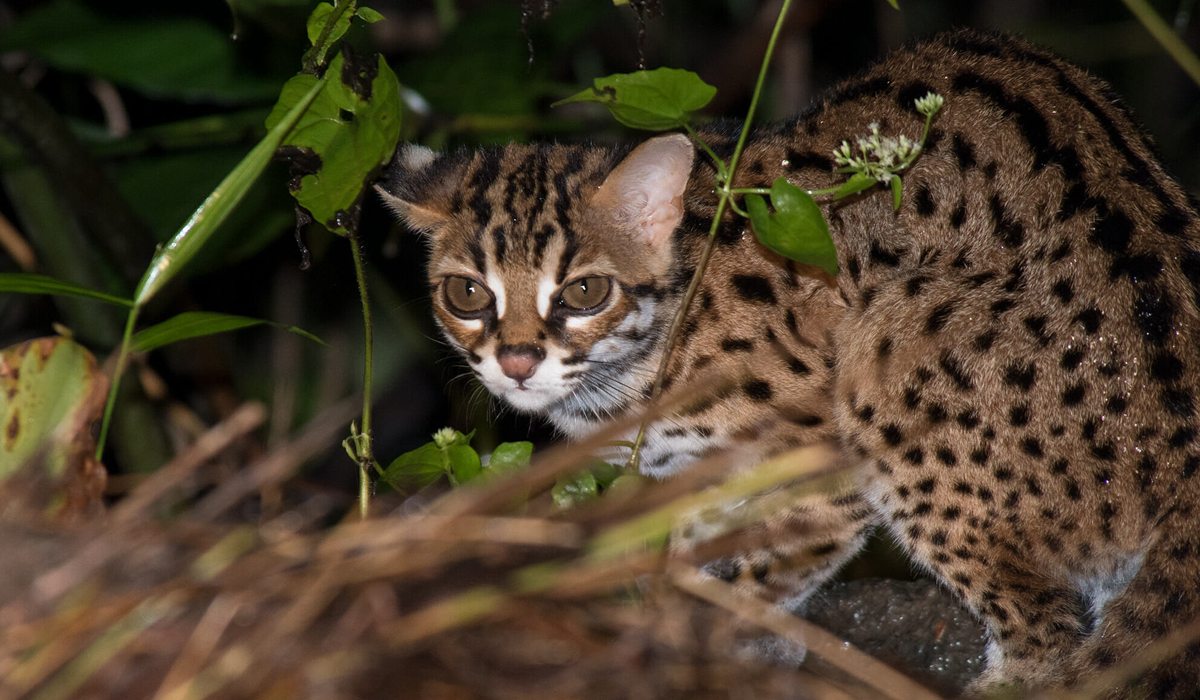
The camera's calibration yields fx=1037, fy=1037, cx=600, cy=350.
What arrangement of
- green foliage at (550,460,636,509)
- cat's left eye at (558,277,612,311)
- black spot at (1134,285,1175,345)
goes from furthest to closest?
cat's left eye at (558,277,612,311) < black spot at (1134,285,1175,345) < green foliage at (550,460,636,509)

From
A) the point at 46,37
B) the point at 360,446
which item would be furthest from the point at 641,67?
the point at 46,37

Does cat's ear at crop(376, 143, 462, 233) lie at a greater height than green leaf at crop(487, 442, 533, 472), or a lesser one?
greater

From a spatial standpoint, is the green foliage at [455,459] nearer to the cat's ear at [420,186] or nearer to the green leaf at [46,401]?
the green leaf at [46,401]

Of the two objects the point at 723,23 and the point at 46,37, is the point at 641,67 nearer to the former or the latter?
the point at 46,37

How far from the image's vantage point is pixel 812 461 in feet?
5.36

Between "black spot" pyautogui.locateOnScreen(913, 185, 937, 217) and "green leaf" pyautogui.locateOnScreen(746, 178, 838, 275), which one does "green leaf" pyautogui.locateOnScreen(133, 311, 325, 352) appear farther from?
"black spot" pyautogui.locateOnScreen(913, 185, 937, 217)

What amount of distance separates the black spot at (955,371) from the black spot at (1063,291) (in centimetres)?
31

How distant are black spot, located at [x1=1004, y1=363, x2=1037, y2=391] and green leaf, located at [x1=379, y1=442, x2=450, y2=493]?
1478 mm

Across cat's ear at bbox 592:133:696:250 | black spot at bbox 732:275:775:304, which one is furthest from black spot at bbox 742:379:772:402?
cat's ear at bbox 592:133:696:250

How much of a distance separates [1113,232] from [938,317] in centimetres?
50

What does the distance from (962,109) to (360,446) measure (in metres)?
2.05

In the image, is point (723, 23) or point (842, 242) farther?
point (723, 23)

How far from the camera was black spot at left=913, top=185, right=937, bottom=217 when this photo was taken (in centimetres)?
308

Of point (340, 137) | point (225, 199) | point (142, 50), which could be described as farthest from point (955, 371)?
point (142, 50)
